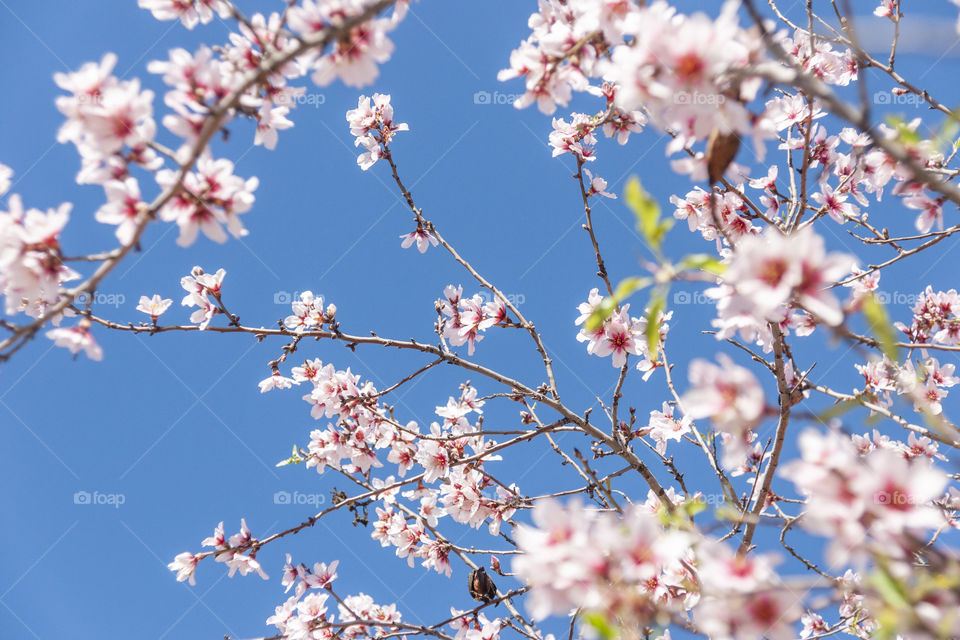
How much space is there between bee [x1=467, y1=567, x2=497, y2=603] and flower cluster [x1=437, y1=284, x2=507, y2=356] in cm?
113

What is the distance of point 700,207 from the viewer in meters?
2.72

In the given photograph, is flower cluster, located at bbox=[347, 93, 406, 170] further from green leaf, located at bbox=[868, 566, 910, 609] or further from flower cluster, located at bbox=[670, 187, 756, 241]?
green leaf, located at bbox=[868, 566, 910, 609]

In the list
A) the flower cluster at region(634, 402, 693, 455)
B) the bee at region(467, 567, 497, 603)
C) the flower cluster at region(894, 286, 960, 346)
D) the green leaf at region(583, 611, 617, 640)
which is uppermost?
the flower cluster at region(894, 286, 960, 346)

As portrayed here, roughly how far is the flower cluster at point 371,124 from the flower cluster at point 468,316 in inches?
35.2

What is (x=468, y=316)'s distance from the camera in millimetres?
2906

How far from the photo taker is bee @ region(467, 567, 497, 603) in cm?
282

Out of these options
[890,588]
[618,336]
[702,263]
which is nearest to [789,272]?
[702,263]

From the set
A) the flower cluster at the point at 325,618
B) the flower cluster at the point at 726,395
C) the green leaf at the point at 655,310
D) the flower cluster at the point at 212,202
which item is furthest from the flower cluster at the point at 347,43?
the flower cluster at the point at 325,618

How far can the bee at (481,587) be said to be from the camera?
2.82 metres

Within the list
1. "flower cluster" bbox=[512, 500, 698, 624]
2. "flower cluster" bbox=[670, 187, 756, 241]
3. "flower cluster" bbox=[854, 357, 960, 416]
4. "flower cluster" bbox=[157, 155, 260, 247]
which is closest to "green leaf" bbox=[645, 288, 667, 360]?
"flower cluster" bbox=[512, 500, 698, 624]

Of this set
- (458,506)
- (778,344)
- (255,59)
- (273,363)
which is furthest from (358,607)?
(255,59)

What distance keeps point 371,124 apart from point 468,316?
1.25 meters

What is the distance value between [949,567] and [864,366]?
266cm

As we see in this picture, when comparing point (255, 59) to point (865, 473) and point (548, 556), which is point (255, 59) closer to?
point (548, 556)
